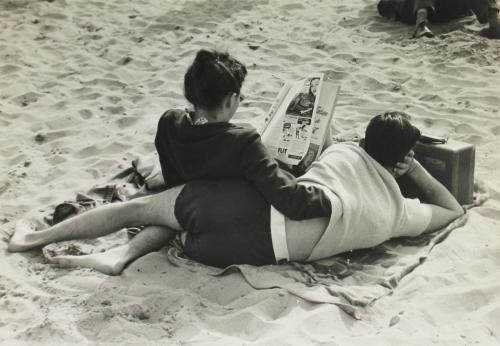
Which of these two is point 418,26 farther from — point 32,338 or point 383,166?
point 32,338

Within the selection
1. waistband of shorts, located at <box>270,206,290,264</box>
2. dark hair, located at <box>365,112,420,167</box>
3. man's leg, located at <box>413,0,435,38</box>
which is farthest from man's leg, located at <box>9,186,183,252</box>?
man's leg, located at <box>413,0,435,38</box>

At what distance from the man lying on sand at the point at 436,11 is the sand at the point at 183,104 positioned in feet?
0.42

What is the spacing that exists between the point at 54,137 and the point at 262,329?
2.47 metres

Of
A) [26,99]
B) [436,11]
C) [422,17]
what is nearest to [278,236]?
[26,99]

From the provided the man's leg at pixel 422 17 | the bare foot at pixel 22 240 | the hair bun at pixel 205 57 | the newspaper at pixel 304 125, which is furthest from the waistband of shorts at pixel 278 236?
the man's leg at pixel 422 17

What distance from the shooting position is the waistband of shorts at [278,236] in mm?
2604

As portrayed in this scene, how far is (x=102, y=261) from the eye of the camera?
276 cm

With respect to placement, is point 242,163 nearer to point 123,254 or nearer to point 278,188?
point 278,188

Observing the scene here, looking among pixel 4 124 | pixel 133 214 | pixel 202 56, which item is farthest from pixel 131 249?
pixel 4 124

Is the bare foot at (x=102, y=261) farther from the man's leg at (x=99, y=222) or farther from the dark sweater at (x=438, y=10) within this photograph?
the dark sweater at (x=438, y=10)

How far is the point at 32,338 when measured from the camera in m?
2.29

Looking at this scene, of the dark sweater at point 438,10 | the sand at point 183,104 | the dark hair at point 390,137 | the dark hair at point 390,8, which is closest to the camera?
the sand at point 183,104

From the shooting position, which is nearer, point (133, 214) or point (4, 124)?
point (133, 214)

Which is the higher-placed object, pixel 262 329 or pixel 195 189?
pixel 195 189
